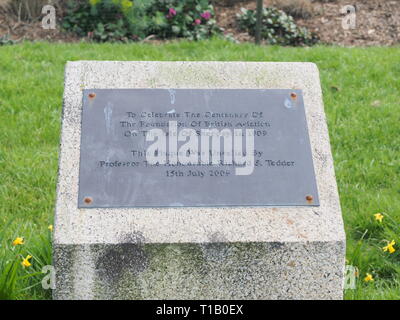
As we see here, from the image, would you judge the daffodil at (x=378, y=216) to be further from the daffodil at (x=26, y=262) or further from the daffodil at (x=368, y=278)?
the daffodil at (x=26, y=262)

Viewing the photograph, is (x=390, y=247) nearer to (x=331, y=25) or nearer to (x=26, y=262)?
(x=26, y=262)

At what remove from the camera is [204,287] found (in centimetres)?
291

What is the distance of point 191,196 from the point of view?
2.95 metres

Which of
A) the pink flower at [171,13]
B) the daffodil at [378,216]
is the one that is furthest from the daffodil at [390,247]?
the pink flower at [171,13]

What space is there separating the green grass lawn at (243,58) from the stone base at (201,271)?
26cm

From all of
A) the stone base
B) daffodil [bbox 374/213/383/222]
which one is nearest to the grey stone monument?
the stone base

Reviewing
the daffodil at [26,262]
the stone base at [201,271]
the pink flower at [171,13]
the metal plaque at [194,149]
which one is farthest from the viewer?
the pink flower at [171,13]

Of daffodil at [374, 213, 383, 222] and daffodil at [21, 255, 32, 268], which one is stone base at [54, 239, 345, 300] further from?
daffodil at [374, 213, 383, 222]

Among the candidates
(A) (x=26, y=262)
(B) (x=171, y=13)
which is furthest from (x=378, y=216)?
(B) (x=171, y=13)

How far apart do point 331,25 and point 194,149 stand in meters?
4.42

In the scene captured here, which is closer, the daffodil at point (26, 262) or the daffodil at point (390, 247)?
the daffodil at point (26, 262)

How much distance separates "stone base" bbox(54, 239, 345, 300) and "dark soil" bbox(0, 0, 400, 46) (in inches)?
160

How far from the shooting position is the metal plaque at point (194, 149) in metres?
2.95
